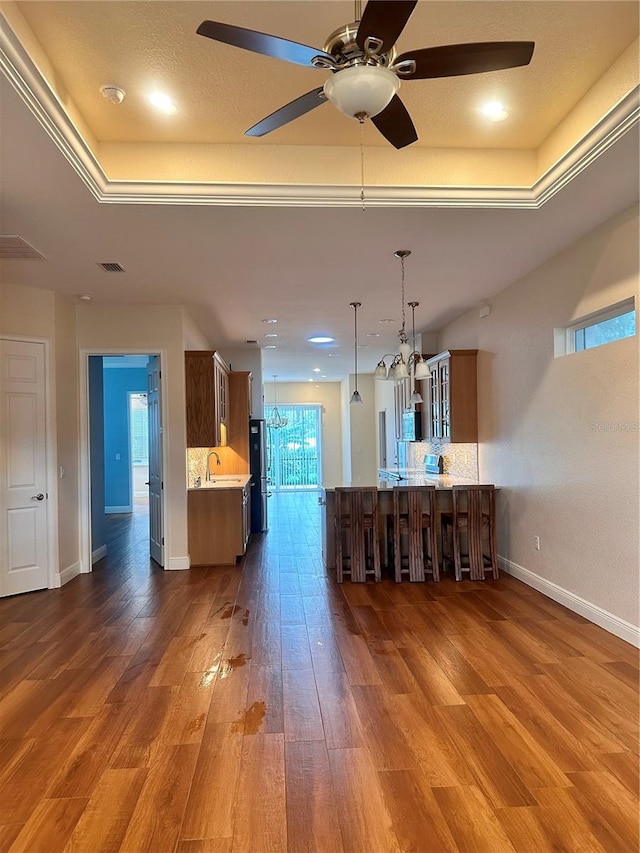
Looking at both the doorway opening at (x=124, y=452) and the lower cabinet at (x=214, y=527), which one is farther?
the doorway opening at (x=124, y=452)

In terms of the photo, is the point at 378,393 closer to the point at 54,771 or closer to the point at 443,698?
the point at 443,698

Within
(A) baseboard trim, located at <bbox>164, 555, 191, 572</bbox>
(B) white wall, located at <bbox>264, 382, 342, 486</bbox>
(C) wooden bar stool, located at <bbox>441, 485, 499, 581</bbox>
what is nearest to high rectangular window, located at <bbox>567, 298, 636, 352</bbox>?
(C) wooden bar stool, located at <bbox>441, 485, 499, 581</bbox>

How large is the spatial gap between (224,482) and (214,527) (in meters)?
0.85

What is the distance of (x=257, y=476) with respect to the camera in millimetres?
7750

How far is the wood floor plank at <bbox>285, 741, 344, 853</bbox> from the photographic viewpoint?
1782 millimetres

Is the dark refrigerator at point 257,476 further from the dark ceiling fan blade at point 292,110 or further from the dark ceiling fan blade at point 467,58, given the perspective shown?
the dark ceiling fan blade at point 467,58

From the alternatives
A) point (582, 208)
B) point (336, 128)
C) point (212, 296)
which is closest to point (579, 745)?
point (582, 208)

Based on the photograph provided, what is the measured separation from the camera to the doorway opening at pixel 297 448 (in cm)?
1410

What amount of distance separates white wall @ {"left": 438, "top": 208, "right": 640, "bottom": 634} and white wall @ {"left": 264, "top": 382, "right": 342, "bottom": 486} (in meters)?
8.53

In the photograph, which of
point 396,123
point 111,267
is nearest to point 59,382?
point 111,267

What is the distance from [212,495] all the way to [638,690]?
13.8ft

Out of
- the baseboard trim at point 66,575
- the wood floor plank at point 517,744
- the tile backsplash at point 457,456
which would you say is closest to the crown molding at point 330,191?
the wood floor plank at point 517,744

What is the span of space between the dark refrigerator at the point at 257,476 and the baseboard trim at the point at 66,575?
2751mm

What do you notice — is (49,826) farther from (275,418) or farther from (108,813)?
(275,418)
